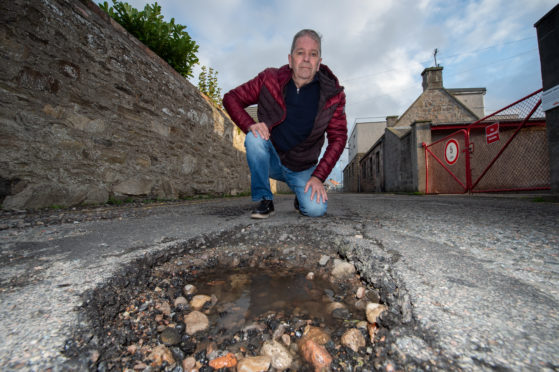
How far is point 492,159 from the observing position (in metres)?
9.03

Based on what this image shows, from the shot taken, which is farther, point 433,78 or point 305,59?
point 433,78

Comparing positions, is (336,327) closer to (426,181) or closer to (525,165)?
(426,181)

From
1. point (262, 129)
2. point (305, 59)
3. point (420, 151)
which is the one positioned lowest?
point (262, 129)

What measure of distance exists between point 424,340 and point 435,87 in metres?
19.1

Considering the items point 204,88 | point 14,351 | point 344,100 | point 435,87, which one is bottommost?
point 14,351

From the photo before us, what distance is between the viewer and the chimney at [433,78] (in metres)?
15.8

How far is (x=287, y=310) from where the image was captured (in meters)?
0.89

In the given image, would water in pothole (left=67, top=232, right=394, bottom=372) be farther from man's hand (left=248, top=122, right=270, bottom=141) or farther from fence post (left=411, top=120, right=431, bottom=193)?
fence post (left=411, top=120, right=431, bottom=193)

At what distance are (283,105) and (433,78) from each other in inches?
703

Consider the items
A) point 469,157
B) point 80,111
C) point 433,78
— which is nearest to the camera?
point 80,111

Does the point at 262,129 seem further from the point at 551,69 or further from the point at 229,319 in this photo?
the point at 551,69

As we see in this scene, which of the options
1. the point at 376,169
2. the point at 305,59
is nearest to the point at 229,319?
the point at 305,59

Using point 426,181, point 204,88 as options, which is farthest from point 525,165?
point 204,88

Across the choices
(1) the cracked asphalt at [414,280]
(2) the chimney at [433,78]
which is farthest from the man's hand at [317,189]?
(2) the chimney at [433,78]
